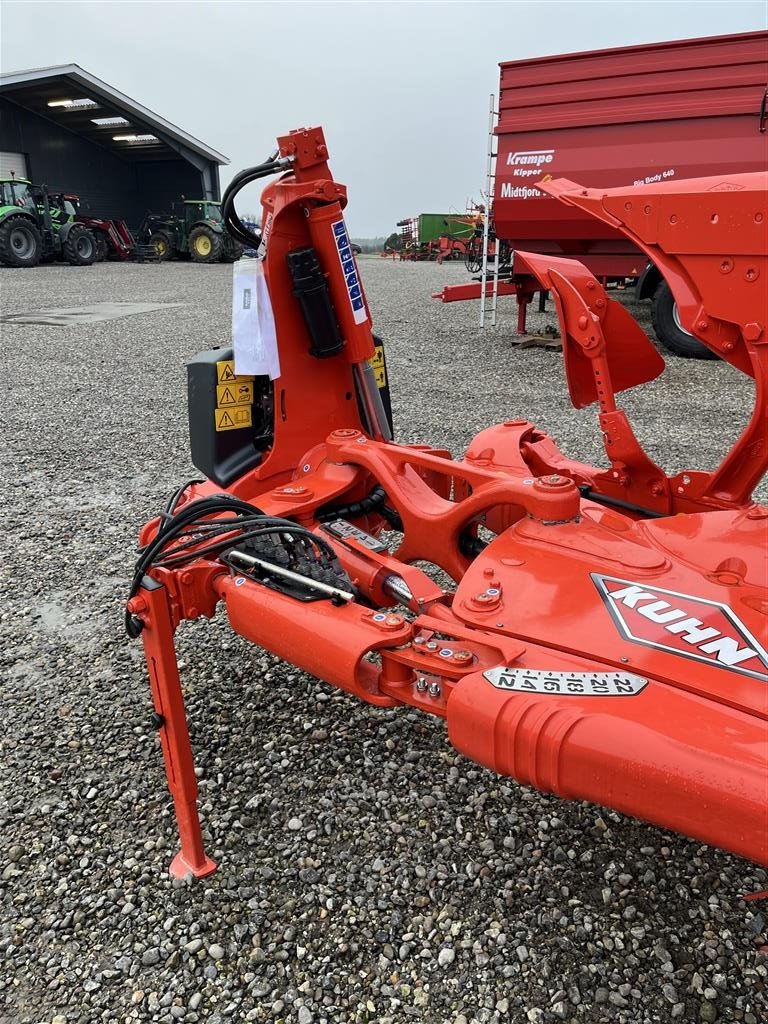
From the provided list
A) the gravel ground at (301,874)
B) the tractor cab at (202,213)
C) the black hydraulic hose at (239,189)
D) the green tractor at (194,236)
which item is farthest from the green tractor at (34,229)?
the black hydraulic hose at (239,189)

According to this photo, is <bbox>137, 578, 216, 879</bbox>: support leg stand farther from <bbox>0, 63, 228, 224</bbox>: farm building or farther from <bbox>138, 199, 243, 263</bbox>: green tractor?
<bbox>0, 63, 228, 224</bbox>: farm building

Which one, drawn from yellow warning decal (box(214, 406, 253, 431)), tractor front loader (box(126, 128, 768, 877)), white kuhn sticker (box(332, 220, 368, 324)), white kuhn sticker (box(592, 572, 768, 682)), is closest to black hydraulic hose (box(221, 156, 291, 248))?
tractor front loader (box(126, 128, 768, 877))

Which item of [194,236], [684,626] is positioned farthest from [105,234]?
[684,626]

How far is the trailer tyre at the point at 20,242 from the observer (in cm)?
1753

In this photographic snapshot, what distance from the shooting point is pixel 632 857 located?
204cm

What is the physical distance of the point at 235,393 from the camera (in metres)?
2.78

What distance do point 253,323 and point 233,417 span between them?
35 centimetres

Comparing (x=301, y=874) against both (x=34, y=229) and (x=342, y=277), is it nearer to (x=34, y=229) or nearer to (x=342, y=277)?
(x=342, y=277)

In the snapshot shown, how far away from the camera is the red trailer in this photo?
22.8 feet

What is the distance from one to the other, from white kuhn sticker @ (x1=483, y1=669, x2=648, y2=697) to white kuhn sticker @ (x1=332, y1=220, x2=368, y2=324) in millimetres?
1649

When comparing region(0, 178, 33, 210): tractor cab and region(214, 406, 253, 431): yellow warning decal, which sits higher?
region(0, 178, 33, 210): tractor cab

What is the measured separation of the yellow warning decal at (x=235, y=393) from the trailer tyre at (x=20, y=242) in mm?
17803

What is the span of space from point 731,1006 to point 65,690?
2.24 m

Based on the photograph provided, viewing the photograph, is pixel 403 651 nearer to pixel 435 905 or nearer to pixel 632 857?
pixel 435 905
